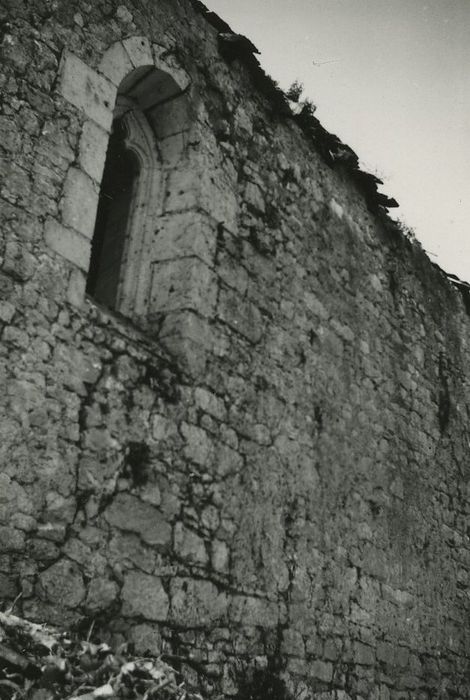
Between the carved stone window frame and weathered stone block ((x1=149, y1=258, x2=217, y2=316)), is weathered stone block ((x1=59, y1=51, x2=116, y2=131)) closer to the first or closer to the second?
the carved stone window frame

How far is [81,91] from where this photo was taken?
12.6 feet

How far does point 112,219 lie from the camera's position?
15.1 feet

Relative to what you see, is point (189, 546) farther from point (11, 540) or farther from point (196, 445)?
point (11, 540)

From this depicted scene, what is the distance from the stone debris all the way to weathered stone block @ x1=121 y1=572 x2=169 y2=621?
0.46 meters

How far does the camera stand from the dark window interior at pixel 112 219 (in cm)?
445

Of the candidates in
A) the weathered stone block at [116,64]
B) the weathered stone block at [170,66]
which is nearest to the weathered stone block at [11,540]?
the weathered stone block at [116,64]

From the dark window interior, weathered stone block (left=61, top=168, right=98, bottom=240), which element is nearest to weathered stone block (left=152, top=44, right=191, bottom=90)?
the dark window interior

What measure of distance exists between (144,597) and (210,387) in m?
1.22

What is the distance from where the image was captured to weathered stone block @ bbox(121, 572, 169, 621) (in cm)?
349

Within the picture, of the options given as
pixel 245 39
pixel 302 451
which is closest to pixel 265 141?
pixel 245 39

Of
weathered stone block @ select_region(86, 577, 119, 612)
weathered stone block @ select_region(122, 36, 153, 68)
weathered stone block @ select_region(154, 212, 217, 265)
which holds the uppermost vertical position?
weathered stone block @ select_region(122, 36, 153, 68)

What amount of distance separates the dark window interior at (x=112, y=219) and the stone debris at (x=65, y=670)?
6.83 ft

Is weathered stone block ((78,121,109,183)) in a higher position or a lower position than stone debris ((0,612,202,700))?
higher

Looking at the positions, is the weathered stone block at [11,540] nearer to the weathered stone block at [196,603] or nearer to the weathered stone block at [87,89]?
the weathered stone block at [196,603]
